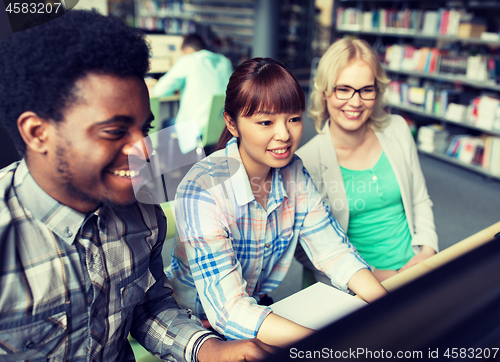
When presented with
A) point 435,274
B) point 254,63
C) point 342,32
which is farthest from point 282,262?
point 342,32

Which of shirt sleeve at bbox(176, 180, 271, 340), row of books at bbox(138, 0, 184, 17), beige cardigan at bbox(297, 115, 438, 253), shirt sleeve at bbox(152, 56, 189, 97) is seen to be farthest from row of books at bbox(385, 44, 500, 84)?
row of books at bbox(138, 0, 184, 17)

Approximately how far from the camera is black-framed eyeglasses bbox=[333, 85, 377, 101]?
1384 mm

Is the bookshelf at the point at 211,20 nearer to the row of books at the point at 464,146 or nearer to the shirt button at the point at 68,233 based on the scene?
the row of books at the point at 464,146

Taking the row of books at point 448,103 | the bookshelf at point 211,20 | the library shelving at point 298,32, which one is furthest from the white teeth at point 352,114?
the library shelving at point 298,32

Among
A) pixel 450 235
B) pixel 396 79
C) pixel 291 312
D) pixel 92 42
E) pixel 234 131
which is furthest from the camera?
pixel 396 79

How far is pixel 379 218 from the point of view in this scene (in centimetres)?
145

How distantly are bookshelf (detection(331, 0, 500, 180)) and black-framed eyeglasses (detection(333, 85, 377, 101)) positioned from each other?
2863 millimetres

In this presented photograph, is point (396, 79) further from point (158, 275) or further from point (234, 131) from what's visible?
point (158, 275)

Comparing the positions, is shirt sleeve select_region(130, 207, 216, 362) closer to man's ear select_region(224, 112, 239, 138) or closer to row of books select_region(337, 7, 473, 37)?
man's ear select_region(224, 112, 239, 138)

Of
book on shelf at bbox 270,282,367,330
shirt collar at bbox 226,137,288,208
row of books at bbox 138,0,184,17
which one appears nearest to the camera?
book on shelf at bbox 270,282,367,330

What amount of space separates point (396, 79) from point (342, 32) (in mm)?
1220

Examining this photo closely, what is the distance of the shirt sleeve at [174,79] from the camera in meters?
2.92

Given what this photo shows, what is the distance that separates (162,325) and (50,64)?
553mm

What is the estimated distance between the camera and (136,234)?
740 millimetres
